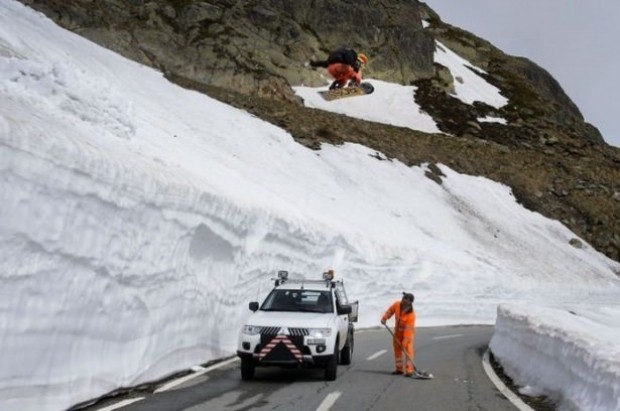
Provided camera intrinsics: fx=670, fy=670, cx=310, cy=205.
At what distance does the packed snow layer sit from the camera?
7340mm

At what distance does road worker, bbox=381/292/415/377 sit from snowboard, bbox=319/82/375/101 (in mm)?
39831

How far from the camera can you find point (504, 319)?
15.0 metres

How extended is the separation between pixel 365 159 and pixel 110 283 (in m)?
31.5

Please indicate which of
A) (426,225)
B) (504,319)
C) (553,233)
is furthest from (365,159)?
(504,319)

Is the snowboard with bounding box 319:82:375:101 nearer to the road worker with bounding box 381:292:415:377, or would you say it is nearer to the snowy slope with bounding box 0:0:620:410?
the snowy slope with bounding box 0:0:620:410

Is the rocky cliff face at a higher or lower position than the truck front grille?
higher

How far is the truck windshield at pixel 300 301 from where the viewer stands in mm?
12195

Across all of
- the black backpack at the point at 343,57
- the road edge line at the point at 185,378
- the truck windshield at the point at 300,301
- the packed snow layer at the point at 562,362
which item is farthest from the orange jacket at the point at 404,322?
the black backpack at the point at 343,57

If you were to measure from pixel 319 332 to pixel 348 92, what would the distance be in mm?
43431

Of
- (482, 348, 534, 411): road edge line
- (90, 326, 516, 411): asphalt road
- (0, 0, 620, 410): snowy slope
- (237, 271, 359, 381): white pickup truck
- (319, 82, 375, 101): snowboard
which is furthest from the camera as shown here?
(319, 82, 375, 101): snowboard

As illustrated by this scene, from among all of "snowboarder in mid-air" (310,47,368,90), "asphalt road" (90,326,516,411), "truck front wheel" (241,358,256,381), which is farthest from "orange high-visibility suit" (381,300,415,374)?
"snowboarder in mid-air" (310,47,368,90)

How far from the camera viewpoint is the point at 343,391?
9922 millimetres

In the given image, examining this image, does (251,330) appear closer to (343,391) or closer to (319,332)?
(319,332)

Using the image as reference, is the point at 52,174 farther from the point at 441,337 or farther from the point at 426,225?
the point at 426,225
